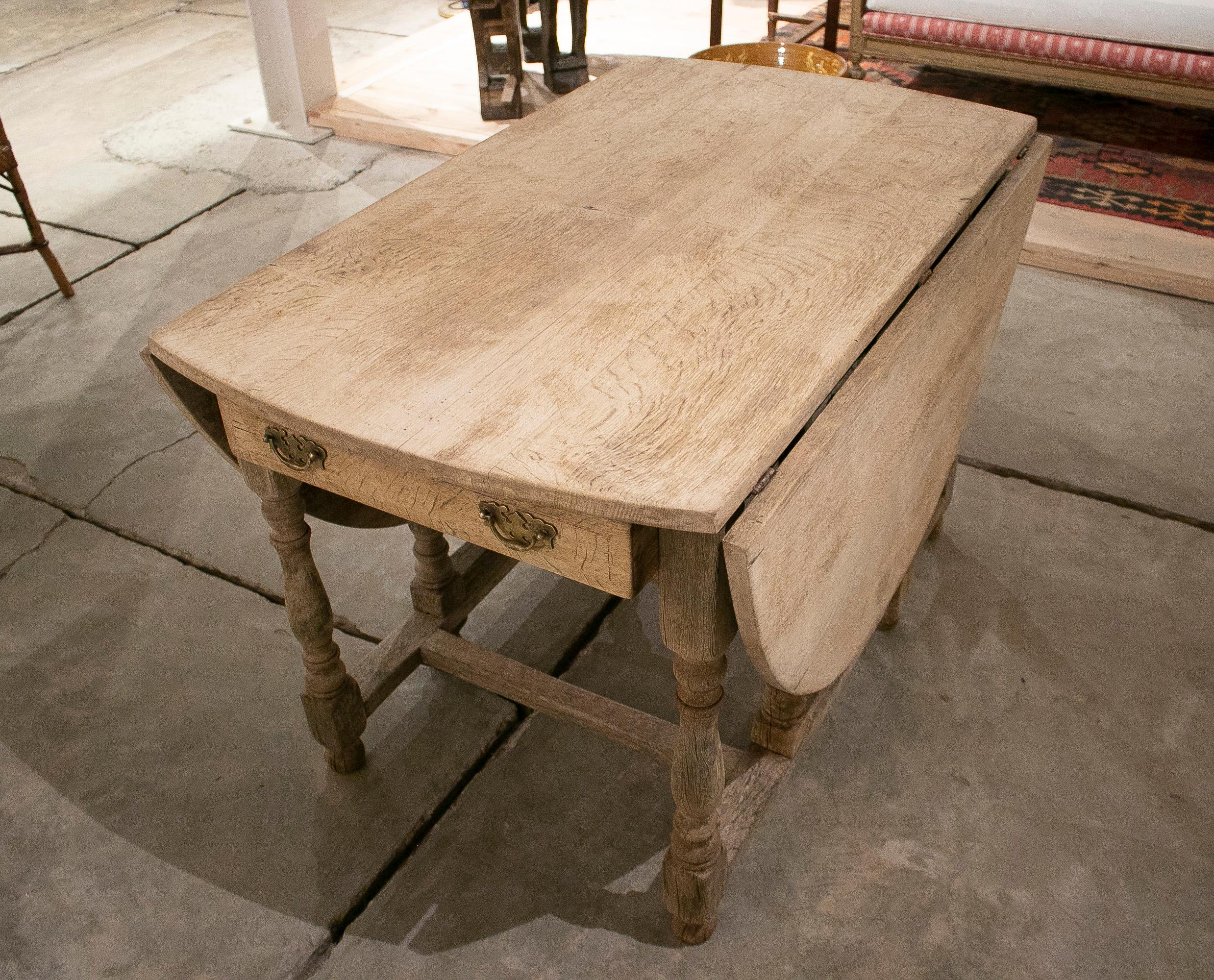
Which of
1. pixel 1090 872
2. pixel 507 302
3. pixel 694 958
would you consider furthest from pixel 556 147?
pixel 1090 872

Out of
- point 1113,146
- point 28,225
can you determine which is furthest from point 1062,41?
point 28,225

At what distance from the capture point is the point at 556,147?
172 centimetres

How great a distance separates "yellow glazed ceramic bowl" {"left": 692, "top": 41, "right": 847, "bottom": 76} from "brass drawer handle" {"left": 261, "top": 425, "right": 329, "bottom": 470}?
7.64 feet

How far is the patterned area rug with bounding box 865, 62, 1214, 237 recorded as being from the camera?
11.4 ft

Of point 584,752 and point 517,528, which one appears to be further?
point 584,752

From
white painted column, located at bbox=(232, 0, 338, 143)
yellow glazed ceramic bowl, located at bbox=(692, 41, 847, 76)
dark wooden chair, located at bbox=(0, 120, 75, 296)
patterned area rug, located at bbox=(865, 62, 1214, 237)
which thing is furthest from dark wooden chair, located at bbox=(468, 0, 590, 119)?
dark wooden chair, located at bbox=(0, 120, 75, 296)

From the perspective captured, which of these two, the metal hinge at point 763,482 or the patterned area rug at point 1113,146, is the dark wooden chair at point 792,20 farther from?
the metal hinge at point 763,482

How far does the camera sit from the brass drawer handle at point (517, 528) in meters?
1.06

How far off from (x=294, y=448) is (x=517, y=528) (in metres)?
0.31

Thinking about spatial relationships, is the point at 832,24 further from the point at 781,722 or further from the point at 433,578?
the point at 781,722

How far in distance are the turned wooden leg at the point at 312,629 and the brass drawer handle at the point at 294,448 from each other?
13cm

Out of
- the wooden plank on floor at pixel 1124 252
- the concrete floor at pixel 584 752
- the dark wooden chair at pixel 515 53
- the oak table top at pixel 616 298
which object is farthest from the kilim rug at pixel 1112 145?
the oak table top at pixel 616 298

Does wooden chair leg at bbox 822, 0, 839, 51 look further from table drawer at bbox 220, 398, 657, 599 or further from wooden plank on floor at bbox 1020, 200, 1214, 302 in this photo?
table drawer at bbox 220, 398, 657, 599

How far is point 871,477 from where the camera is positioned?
1.30 metres
